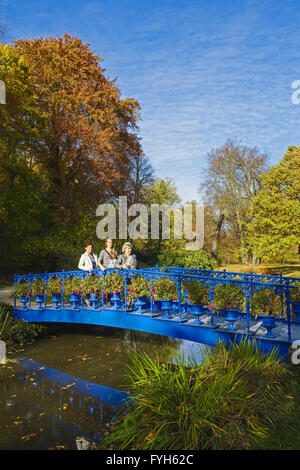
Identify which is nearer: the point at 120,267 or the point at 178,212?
the point at 120,267

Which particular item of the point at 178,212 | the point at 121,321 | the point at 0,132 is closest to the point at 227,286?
the point at 121,321

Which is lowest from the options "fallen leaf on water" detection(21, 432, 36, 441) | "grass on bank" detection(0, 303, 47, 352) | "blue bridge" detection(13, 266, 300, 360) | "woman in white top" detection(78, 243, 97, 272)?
"fallen leaf on water" detection(21, 432, 36, 441)

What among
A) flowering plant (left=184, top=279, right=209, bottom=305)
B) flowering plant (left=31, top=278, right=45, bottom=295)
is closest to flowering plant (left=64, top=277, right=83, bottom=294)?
flowering plant (left=31, top=278, right=45, bottom=295)

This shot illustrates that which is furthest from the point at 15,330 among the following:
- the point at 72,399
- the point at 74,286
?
the point at 72,399

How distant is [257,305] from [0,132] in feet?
48.7

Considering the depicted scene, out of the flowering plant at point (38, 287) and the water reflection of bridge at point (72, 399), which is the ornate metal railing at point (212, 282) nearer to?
the flowering plant at point (38, 287)

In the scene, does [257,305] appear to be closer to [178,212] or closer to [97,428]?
[97,428]

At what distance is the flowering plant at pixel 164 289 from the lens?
8430mm

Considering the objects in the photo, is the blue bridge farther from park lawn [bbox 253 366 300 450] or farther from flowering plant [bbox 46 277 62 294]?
park lawn [bbox 253 366 300 450]

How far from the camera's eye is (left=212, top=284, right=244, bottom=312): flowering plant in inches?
294

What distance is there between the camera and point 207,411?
14.9 ft

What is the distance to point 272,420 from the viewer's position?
186 inches

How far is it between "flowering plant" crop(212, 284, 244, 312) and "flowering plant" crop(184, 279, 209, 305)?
2.38 ft
